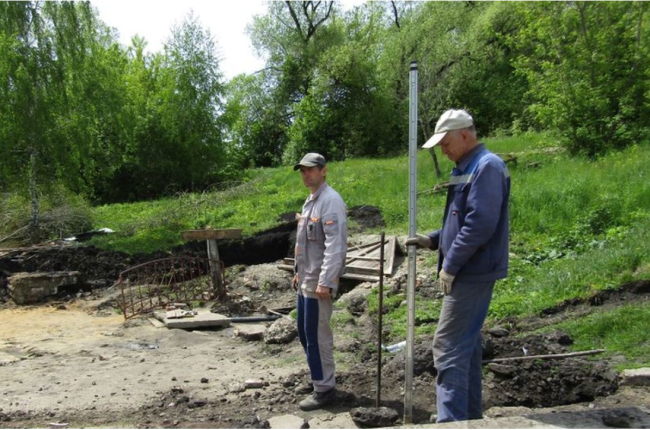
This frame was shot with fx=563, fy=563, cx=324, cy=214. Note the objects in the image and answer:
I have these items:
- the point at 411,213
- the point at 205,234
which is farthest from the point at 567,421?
the point at 205,234

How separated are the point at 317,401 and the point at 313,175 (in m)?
2.00

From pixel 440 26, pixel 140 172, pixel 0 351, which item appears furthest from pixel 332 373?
pixel 140 172

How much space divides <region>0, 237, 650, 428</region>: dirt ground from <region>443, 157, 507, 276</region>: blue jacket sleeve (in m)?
1.44

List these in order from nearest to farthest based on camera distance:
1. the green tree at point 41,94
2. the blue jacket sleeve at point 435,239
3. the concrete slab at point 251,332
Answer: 1. the blue jacket sleeve at point 435,239
2. the concrete slab at point 251,332
3. the green tree at point 41,94

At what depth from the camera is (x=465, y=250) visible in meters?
3.51

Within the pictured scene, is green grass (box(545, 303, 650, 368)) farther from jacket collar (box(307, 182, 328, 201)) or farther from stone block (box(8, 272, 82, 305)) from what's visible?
stone block (box(8, 272, 82, 305))

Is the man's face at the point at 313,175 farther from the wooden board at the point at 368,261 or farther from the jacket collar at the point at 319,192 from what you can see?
the wooden board at the point at 368,261

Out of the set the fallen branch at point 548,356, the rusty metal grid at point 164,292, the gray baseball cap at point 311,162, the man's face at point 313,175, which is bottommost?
the rusty metal grid at point 164,292

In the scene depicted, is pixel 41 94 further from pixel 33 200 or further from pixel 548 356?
pixel 548 356

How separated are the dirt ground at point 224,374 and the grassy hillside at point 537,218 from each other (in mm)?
488

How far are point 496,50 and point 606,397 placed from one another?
98.8 feet

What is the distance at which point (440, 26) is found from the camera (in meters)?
23.4

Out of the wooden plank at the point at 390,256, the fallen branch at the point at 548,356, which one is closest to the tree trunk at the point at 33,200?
the wooden plank at the point at 390,256

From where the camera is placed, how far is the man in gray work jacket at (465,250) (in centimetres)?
352
